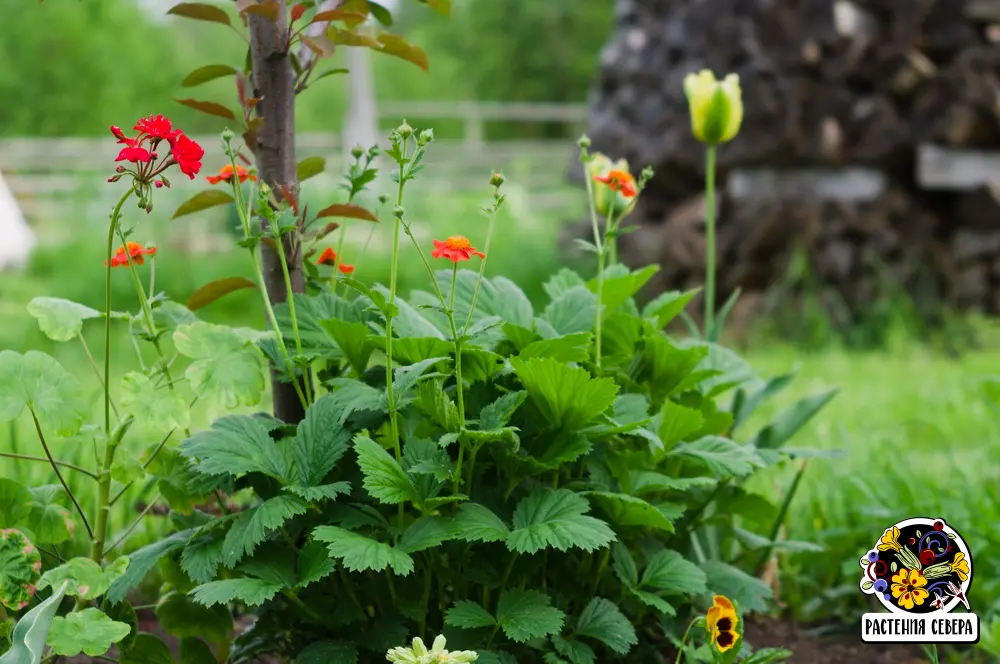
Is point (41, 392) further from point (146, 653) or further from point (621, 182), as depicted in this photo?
point (621, 182)

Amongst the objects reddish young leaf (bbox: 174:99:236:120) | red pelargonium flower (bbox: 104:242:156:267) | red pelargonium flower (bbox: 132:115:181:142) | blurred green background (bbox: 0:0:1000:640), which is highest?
reddish young leaf (bbox: 174:99:236:120)

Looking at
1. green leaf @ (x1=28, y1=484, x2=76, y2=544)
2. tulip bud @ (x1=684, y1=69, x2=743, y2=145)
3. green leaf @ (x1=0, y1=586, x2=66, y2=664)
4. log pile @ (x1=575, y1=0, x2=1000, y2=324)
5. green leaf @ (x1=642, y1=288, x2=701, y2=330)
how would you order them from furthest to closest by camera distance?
log pile @ (x1=575, y1=0, x2=1000, y2=324) → tulip bud @ (x1=684, y1=69, x2=743, y2=145) → green leaf @ (x1=642, y1=288, x2=701, y2=330) → green leaf @ (x1=28, y1=484, x2=76, y2=544) → green leaf @ (x1=0, y1=586, x2=66, y2=664)

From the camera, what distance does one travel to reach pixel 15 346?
373 centimetres

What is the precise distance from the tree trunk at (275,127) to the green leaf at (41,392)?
24 centimetres

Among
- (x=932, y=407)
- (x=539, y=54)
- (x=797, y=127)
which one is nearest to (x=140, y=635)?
(x=932, y=407)

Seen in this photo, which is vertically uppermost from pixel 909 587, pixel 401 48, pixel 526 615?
pixel 401 48

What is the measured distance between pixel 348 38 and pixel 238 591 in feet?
2.12

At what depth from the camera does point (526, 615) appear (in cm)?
104

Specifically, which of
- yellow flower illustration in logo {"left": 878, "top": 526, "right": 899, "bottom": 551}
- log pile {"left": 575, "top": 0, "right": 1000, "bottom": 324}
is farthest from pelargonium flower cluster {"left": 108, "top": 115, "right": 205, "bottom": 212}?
log pile {"left": 575, "top": 0, "right": 1000, "bottom": 324}

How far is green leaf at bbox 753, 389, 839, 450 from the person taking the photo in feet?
4.78

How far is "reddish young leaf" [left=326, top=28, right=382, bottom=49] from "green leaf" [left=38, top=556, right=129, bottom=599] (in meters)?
0.63

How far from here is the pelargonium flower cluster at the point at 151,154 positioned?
3.19ft

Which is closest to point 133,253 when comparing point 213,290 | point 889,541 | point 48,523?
point 213,290

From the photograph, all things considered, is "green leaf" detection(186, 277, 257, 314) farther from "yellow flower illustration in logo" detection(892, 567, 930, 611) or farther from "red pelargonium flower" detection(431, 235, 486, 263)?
"yellow flower illustration in logo" detection(892, 567, 930, 611)
